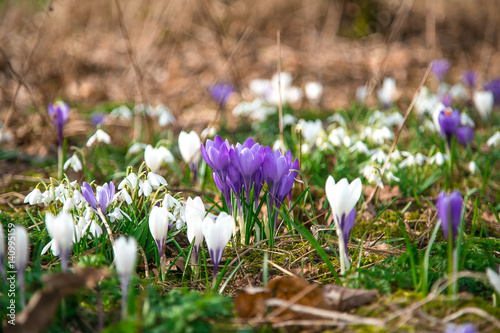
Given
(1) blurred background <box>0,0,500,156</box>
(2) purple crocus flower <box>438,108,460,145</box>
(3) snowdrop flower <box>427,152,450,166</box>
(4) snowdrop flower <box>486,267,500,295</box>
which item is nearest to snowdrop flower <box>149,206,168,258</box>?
(4) snowdrop flower <box>486,267,500,295</box>

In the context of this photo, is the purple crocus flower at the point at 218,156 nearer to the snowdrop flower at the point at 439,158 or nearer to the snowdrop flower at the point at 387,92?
the snowdrop flower at the point at 439,158

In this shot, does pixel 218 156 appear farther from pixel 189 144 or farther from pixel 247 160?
pixel 189 144

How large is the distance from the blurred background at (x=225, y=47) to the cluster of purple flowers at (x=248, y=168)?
12.3 feet

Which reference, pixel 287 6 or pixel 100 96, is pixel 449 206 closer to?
pixel 100 96

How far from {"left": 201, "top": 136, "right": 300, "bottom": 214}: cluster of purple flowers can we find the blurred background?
374 cm

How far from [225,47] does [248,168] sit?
228 inches

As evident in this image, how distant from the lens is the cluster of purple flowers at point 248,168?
213cm

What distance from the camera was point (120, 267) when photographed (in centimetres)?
149

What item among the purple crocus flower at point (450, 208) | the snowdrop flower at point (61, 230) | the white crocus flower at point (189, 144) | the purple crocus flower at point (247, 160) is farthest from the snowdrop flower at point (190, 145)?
the purple crocus flower at point (450, 208)

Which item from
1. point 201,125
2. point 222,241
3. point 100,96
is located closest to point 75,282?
point 222,241

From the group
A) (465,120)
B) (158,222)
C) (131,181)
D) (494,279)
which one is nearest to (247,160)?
(158,222)

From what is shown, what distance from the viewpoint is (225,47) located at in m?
7.57

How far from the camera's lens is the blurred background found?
689cm

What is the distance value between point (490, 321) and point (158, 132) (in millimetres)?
3676
